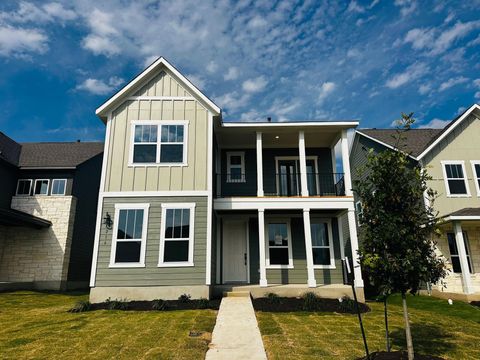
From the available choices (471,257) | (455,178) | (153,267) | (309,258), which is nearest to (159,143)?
(153,267)

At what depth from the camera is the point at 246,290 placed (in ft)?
34.1

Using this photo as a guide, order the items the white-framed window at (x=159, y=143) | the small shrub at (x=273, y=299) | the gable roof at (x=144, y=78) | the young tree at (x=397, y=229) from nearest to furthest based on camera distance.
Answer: the young tree at (x=397, y=229) < the small shrub at (x=273, y=299) < the white-framed window at (x=159, y=143) < the gable roof at (x=144, y=78)

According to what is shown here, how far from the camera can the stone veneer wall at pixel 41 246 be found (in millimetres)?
14750

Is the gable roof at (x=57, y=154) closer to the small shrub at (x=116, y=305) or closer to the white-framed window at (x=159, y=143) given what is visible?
the white-framed window at (x=159, y=143)

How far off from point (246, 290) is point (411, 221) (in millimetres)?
6967

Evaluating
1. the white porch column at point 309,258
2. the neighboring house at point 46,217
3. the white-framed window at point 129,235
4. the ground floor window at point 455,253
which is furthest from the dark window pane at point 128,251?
the ground floor window at point 455,253

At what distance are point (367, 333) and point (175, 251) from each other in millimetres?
6183

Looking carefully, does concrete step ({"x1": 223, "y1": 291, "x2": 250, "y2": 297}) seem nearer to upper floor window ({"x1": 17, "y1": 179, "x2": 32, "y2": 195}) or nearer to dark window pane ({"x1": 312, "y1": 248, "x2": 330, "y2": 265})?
dark window pane ({"x1": 312, "y1": 248, "x2": 330, "y2": 265})

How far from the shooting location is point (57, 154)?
17.7 meters

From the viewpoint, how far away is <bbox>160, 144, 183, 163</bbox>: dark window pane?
1087 cm

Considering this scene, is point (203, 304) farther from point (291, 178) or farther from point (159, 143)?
point (291, 178)

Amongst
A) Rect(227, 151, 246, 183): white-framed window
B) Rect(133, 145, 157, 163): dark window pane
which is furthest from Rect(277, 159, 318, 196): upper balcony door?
Rect(133, 145, 157, 163): dark window pane

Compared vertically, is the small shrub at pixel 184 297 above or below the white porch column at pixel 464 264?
below

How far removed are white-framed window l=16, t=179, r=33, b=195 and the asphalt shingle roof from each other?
19.1 m
